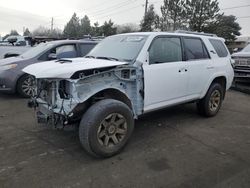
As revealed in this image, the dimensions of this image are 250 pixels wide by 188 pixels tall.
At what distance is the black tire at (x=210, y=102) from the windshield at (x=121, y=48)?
2.15 m

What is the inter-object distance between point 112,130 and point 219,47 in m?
3.69

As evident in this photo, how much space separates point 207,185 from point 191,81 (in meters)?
2.59

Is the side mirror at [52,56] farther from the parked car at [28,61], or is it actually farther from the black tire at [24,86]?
the black tire at [24,86]

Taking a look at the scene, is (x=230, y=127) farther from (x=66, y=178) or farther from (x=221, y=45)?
(x=66, y=178)

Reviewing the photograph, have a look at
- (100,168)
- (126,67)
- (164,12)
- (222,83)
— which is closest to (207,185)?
(100,168)

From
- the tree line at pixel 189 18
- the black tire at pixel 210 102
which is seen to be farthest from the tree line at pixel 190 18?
the black tire at pixel 210 102

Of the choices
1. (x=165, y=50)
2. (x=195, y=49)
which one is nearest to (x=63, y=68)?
(x=165, y=50)

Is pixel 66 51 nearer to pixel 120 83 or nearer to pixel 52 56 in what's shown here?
pixel 52 56

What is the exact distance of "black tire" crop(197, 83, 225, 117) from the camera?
20.6ft

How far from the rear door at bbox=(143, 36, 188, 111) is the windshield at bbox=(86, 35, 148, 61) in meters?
0.24

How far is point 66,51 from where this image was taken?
852cm

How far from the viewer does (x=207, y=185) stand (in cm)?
351

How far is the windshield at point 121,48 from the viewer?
489cm

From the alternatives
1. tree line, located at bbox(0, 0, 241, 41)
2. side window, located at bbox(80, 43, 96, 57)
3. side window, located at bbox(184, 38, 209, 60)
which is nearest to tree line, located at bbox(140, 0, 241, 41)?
tree line, located at bbox(0, 0, 241, 41)
